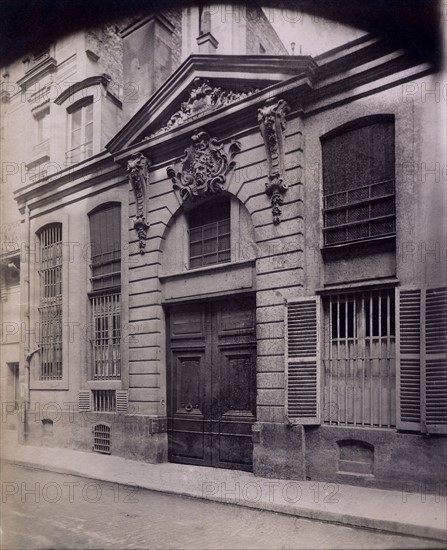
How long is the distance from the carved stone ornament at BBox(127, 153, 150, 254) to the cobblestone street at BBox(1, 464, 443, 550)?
4.94 meters

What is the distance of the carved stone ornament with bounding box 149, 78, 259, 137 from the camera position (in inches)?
351

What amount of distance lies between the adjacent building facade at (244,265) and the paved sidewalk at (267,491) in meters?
0.29

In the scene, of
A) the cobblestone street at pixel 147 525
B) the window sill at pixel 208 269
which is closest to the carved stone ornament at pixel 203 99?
the window sill at pixel 208 269

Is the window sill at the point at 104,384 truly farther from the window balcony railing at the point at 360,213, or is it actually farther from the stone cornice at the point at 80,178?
the window balcony railing at the point at 360,213

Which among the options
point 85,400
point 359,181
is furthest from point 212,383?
point 359,181

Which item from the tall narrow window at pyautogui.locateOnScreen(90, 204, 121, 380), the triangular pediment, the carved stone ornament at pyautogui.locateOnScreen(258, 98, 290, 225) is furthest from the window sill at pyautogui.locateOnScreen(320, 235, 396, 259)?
the tall narrow window at pyautogui.locateOnScreen(90, 204, 121, 380)

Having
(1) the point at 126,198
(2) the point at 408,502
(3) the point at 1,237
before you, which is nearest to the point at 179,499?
(2) the point at 408,502

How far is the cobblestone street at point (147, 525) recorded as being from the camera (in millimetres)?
5598

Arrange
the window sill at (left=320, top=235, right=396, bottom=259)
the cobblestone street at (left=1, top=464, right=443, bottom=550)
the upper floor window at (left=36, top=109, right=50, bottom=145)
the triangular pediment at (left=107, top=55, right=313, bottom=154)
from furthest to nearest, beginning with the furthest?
the upper floor window at (left=36, top=109, right=50, bottom=145) → the triangular pediment at (left=107, top=55, right=313, bottom=154) → the window sill at (left=320, top=235, right=396, bottom=259) → the cobblestone street at (left=1, top=464, right=443, bottom=550)

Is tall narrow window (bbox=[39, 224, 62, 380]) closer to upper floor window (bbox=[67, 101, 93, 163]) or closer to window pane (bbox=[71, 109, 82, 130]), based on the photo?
upper floor window (bbox=[67, 101, 93, 163])

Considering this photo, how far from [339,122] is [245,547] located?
20.5 ft

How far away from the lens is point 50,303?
396 inches

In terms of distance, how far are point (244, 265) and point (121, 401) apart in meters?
4.06

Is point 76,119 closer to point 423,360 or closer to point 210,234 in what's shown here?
point 210,234
